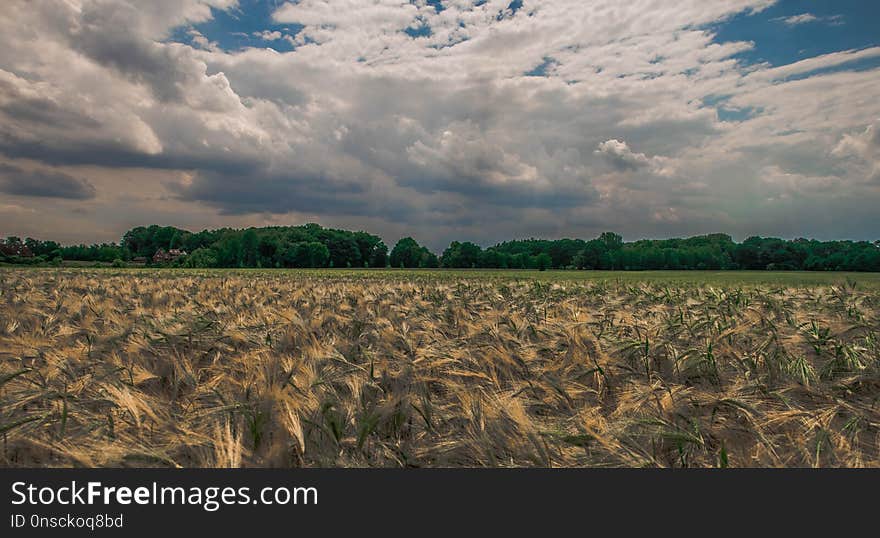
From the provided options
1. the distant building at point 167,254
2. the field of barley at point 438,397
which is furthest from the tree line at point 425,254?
Answer: the field of barley at point 438,397

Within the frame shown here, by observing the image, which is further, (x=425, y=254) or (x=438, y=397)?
(x=425, y=254)

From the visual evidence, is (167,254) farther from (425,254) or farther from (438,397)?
(438,397)

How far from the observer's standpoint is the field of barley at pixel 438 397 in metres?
2.13

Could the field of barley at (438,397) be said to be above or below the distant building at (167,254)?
below

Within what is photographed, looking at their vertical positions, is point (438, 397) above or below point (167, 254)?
below

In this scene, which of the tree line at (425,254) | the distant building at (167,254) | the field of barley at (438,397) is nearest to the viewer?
the field of barley at (438,397)

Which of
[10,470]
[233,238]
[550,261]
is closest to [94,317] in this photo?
[10,470]

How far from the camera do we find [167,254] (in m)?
116

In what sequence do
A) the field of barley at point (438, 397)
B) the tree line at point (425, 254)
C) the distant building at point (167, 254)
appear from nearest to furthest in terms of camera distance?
the field of barley at point (438, 397), the tree line at point (425, 254), the distant building at point (167, 254)

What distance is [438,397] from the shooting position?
309 cm

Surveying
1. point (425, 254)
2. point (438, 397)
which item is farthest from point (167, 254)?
point (438, 397)

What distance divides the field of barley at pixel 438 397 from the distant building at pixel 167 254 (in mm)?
119681

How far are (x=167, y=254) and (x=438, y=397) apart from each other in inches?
5140

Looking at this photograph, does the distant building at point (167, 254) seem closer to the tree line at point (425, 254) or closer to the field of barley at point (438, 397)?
the tree line at point (425, 254)
